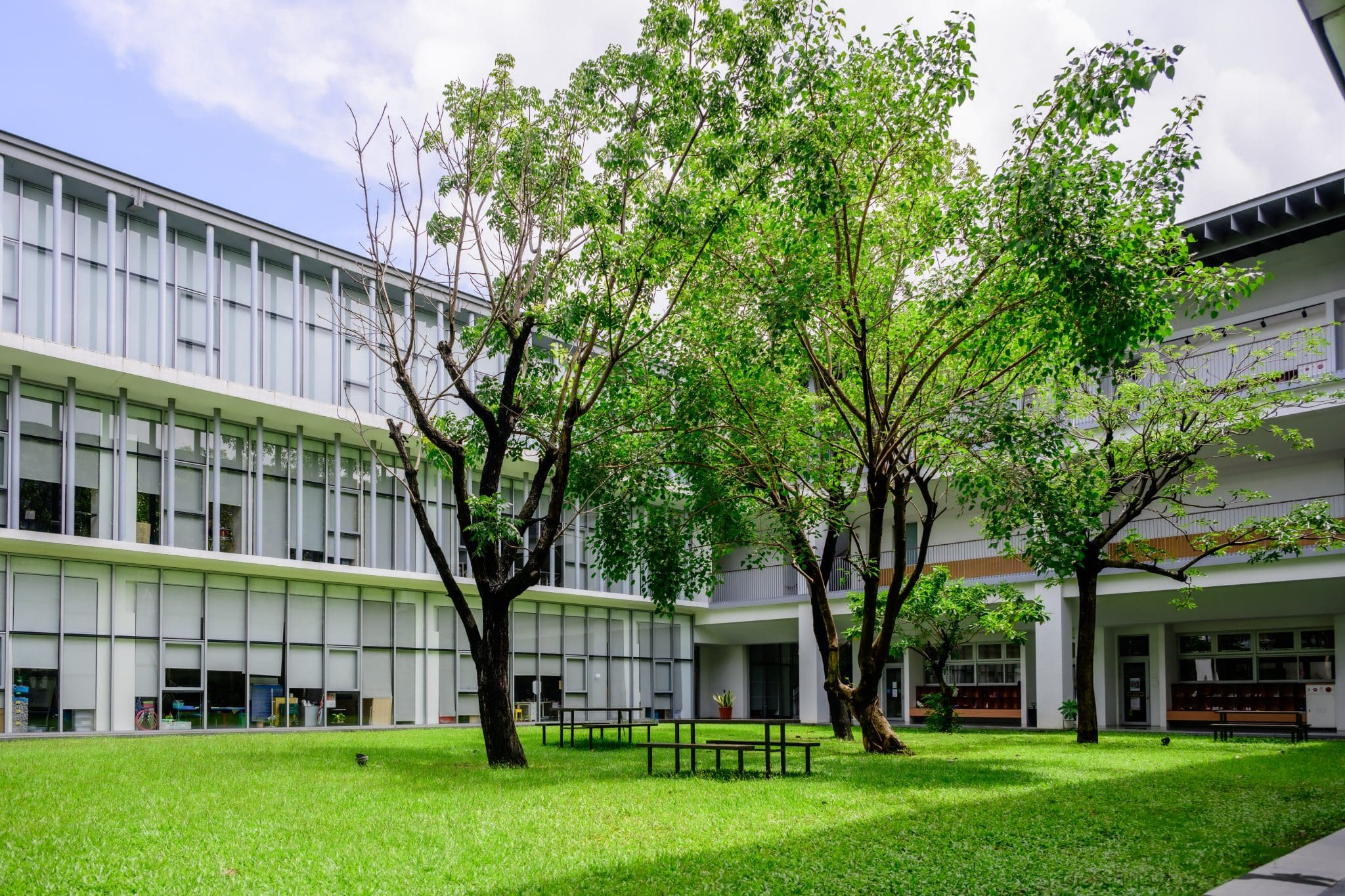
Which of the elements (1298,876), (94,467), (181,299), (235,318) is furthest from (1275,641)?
(94,467)

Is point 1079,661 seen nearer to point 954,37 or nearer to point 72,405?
point 954,37

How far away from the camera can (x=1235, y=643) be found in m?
28.6

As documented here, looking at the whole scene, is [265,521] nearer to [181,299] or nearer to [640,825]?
[181,299]

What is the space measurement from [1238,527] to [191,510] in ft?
72.0

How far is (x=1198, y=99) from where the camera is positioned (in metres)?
12.4

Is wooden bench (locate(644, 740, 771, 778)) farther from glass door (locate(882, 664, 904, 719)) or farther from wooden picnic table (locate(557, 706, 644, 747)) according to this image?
glass door (locate(882, 664, 904, 719))

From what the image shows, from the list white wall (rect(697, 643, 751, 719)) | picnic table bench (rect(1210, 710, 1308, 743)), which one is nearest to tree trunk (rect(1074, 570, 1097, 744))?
picnic table bench (rect(1210, 710, 1308, 743))

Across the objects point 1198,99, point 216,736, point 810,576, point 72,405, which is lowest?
point 216,736

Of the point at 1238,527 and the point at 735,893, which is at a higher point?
the point at 1238,527

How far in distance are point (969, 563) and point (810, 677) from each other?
258 inches

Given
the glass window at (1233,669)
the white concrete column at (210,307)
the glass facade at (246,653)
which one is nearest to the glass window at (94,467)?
the glass facade at (246,653)

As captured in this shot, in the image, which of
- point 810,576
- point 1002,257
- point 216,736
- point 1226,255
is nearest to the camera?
point 1002,257

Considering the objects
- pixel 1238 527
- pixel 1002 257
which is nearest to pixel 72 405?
pixel 1002 257

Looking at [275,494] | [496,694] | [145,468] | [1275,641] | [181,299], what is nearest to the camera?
[496,694]
